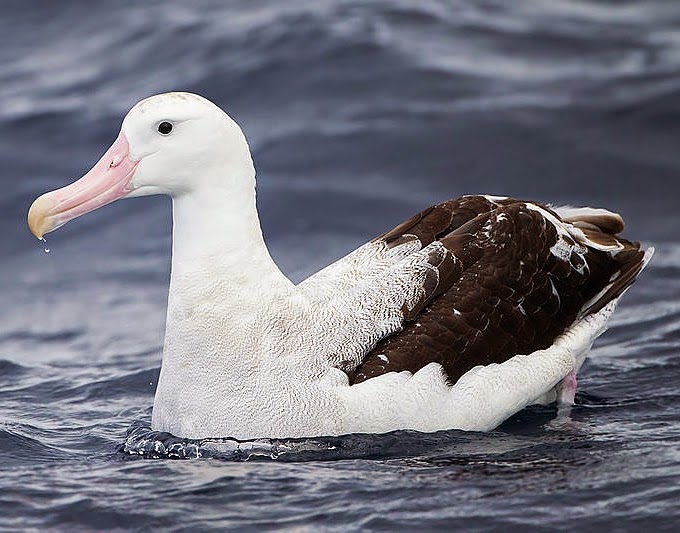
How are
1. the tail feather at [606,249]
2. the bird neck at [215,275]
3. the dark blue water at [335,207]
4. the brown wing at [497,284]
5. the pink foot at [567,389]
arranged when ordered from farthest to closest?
1. the tail feather at [606,249]
2. the pink foot at [567,389]
3. the brown wing at [497,284]
4. the bird neck at [215,275]
5. the dark blue water at [335,207]

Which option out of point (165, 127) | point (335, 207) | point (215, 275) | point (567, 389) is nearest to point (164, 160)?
point (165, 127)

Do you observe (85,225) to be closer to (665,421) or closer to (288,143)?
(288,143)

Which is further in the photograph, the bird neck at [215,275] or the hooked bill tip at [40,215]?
the bird neck at [215,275]

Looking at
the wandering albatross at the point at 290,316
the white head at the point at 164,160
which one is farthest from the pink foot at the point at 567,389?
the white head at the point at 164,160

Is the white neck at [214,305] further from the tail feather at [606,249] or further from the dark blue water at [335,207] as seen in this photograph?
the tail feather at [606,249]

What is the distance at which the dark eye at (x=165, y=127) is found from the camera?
718cm

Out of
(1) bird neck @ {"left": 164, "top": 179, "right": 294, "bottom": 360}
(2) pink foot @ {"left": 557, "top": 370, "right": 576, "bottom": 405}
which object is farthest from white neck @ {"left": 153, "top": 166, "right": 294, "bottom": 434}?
(2) pink foot @ {"left": 557, "top": 370, "right": 576, "bottom": 405}

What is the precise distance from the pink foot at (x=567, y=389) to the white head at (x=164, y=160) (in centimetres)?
239

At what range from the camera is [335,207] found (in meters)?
12.5

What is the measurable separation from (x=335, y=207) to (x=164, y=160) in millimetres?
5420

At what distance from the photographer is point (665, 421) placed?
784cm

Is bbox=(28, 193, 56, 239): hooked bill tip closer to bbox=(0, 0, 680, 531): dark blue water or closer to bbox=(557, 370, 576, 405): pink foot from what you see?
bbox=(0, 0, 680, 531): dark blue water

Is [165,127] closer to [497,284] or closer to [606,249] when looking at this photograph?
[497,284]

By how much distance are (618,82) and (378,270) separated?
709 centimetres
